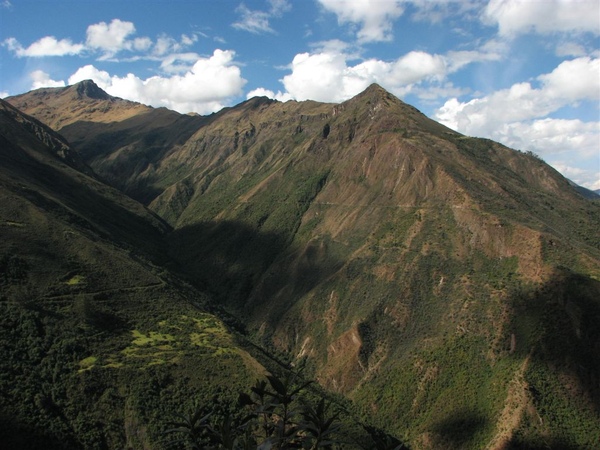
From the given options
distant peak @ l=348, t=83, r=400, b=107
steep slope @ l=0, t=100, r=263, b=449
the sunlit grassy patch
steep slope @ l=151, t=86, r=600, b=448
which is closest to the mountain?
steep slope @ l=151, t=86, r=600, b=448

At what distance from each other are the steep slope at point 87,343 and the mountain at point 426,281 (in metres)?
31.2

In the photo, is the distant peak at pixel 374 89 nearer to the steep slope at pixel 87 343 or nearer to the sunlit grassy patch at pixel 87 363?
the steep slope at pixel 87 343

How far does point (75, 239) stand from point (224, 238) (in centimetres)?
7826

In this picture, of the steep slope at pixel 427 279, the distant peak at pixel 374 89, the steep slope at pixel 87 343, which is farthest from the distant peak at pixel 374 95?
the steep slope at pixel 87 343

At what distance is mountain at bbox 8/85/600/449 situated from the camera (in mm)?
71750

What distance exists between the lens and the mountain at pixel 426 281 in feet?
235

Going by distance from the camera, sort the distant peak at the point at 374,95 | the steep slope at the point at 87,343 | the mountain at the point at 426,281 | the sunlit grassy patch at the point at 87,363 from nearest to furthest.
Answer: the steep slope at the point at 87,343, the sunlit grassy patch at the point at 87,363, the mountain at the point at 426,281, the distant peak at the point at 374,95

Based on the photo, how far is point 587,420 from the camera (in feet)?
214

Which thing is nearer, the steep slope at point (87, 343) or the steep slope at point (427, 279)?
the steep slope at point (87, 343)

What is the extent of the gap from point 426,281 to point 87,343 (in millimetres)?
67856

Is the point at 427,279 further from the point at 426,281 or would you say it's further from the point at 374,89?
the point at 374,89

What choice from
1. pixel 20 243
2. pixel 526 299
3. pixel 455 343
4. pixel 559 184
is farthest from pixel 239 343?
pixel 559 184

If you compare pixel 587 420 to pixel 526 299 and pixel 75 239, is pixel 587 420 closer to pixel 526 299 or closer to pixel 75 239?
pixel 526 299

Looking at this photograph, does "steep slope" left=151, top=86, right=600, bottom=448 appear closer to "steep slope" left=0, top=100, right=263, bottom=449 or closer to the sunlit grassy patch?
"steep slope" left=0, top=100, right=263, bottom=449
